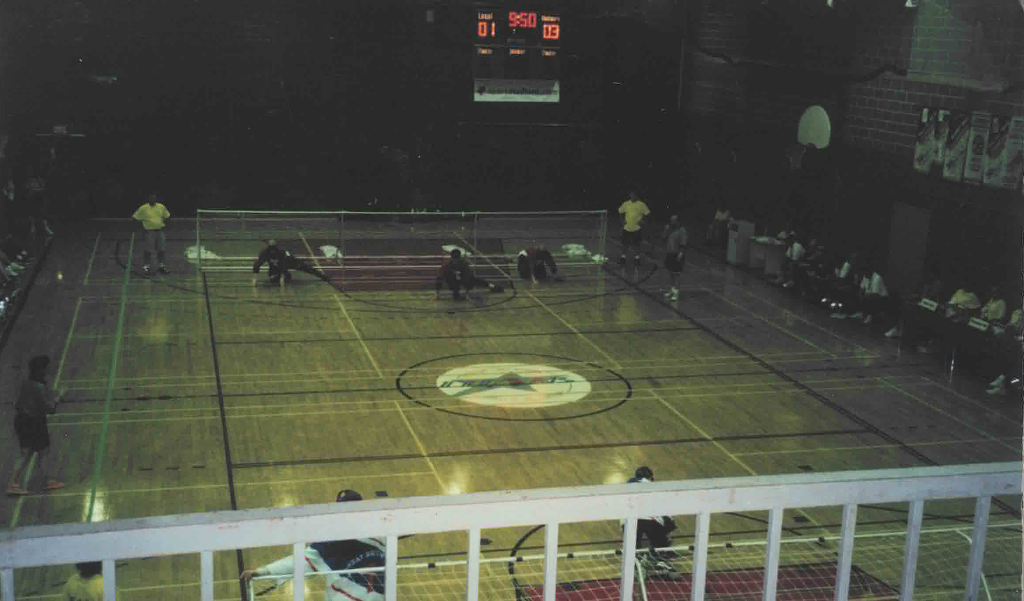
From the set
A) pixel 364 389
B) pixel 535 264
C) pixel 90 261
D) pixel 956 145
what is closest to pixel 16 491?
pixel 364 389

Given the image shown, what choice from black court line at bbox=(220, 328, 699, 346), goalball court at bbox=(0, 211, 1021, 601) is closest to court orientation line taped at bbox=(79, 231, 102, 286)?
goalball court at bbox=(0, 211, 1021, 601)

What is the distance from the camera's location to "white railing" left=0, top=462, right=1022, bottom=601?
1919 millimetres

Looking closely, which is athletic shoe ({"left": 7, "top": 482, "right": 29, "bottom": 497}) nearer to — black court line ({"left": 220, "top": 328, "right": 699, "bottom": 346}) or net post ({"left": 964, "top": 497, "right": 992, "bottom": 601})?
black court line ({"left": 220, "top": 328, "right": 699, "bottom": 346})

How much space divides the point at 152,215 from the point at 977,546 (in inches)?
745

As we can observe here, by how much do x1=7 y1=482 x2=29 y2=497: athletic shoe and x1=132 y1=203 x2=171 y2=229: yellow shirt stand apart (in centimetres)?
982

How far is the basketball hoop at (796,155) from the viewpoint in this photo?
22.4 meters

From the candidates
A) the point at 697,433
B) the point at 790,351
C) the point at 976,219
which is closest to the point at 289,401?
the point at 697,433

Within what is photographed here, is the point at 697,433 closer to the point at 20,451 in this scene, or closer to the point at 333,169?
the point at 20,451

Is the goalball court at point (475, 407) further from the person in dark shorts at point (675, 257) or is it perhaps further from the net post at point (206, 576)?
the net post at point (206, 576)

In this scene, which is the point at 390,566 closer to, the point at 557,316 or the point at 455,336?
the point at 455,336

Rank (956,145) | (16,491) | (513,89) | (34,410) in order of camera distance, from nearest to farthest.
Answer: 1. (34,410)
2. (16,491)
3. (956,145)
4. (513,89)

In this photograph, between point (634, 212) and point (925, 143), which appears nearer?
point (925, 143)

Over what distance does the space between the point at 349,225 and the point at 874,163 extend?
39.8 ft

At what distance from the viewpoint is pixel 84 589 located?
691cm
